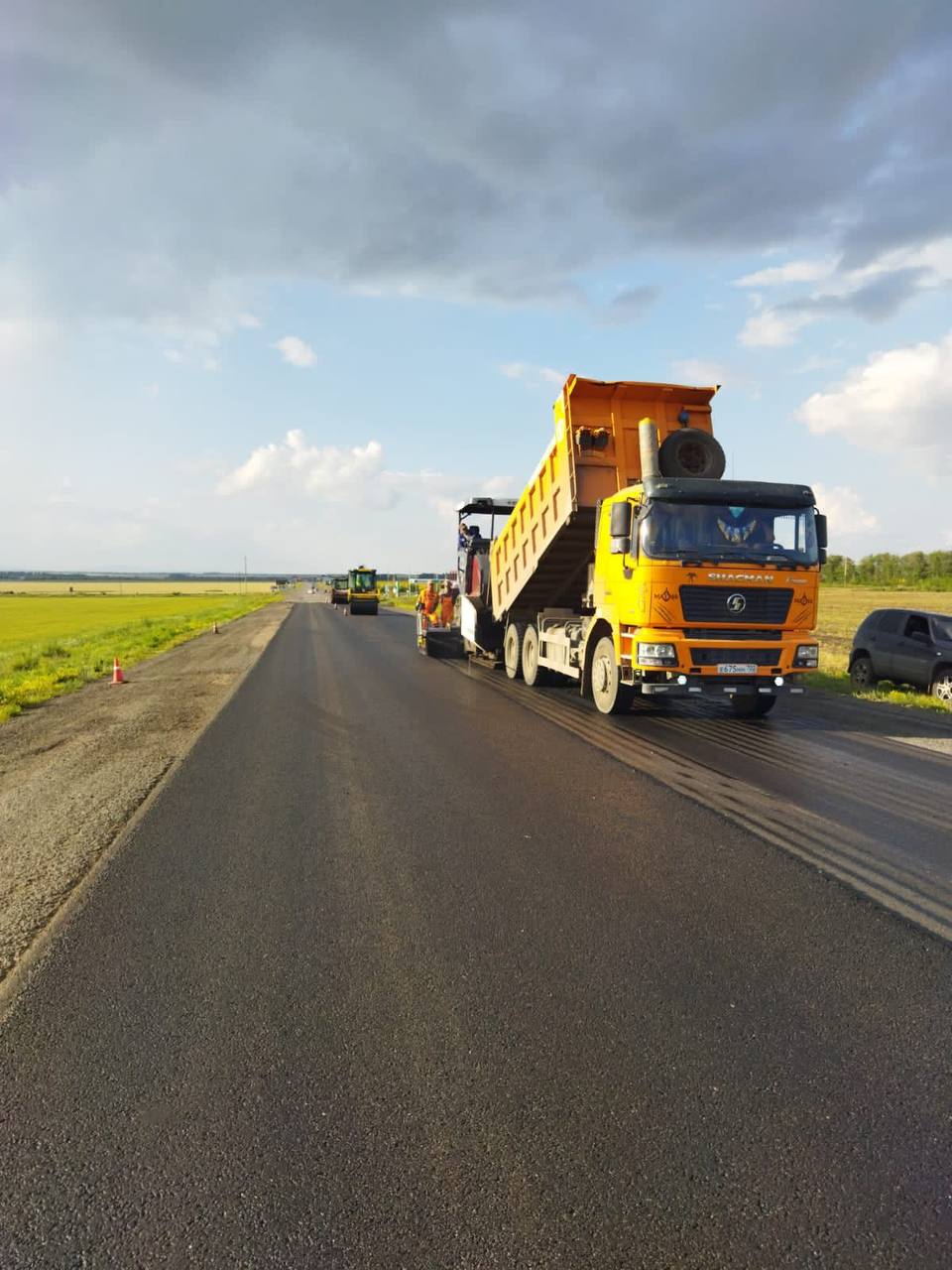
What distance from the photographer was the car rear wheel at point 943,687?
12.7 meters

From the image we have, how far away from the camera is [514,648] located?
1587 cm

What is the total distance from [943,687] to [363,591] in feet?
124

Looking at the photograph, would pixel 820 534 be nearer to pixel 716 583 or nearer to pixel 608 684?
pixel 716 583

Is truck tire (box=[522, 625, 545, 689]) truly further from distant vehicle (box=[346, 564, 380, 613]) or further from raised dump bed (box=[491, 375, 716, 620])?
distant vehicle (box=[346, 564, 380, 613])

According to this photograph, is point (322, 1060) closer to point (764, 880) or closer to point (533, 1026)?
point (533, 1026)

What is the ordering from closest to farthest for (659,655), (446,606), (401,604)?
1. (659,655)
2. (446,606)
3. (401,604)

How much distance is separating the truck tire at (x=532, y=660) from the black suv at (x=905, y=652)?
19.5 feet

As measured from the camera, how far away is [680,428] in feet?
37.8

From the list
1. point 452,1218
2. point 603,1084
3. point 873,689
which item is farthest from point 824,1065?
point 873,689

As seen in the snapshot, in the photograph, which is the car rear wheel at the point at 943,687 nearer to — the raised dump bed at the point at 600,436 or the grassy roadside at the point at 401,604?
the raised dump bed at the point at 600,436

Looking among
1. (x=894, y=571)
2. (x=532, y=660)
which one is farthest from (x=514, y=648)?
(x=894, y=571)

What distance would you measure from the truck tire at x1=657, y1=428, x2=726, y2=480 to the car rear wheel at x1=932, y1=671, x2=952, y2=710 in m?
5.38

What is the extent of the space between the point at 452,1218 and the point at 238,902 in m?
2.66

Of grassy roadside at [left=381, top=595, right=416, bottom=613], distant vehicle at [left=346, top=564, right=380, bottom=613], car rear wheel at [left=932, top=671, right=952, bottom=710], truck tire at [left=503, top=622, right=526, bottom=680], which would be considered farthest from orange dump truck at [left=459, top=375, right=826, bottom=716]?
grassy roadside at [left=381, top=595, right=416, bottom=613]
